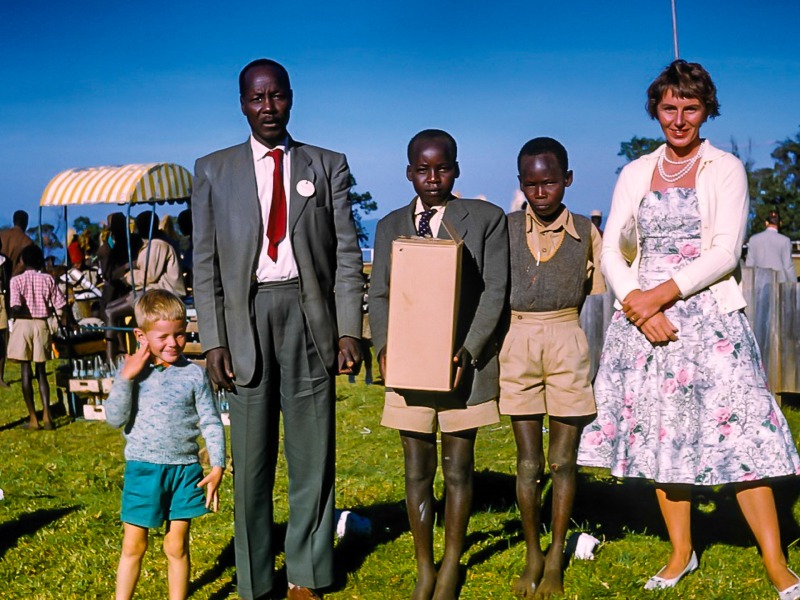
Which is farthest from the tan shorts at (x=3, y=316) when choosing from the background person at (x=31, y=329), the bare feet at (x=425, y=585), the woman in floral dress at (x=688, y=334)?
the woman in floral dress at (x=688, y=334)

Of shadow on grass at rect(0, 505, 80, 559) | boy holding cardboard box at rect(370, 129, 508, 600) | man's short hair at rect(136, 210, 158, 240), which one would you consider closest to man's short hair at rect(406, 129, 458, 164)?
boy holding cardboard box at rect(370, 129, 508, 600)

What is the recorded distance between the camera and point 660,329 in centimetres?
405

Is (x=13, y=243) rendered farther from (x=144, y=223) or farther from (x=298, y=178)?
(x=298, y=178)

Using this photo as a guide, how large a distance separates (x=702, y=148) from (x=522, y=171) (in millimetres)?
878

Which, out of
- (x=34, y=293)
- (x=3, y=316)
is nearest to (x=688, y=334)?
(x=34, y=293)

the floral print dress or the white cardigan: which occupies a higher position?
the white cardigan

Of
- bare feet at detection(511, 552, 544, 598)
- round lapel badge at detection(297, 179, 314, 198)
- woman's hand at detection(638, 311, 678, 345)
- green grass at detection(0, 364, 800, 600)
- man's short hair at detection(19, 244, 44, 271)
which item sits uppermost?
round lapel badge at detection(297, 179, 314, 198)

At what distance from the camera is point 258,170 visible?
4.02 m

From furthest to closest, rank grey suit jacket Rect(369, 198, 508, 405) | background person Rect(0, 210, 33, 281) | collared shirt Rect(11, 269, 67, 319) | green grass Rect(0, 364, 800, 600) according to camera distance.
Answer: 1. background person Rect(0, 210, 33, 281)
2. collared shirt Rect(11, 269, 67, 319)
3. green grass Rect(0, 364, 800, 600)
4. grey suit jacket Rect(369, 198, 508, 405)

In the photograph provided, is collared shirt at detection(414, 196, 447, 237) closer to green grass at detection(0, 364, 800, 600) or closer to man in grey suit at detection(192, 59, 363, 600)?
man in grey suit at detection(192, 59, 363, 600)

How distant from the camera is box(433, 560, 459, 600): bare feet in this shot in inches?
157

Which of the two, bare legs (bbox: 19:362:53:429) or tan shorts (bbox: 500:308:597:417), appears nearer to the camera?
tan shorts (bbox: 500:308:597:417)

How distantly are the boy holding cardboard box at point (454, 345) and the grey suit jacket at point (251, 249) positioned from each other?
0.63 ft

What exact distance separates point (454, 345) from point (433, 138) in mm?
Result: 894
